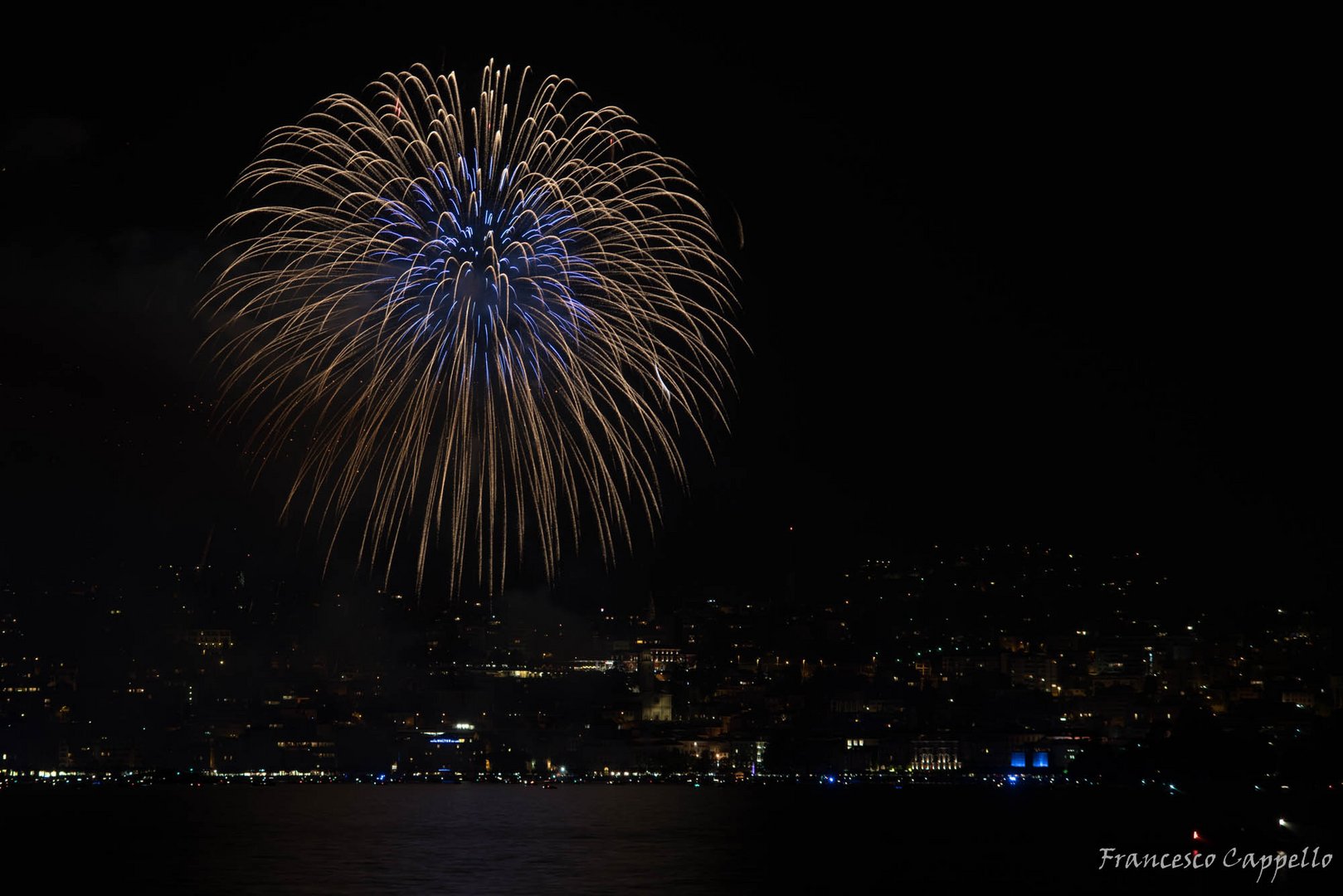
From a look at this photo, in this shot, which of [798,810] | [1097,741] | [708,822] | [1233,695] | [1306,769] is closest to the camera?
[1306,769]

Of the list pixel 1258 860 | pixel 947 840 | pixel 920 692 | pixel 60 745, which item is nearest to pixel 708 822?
pixel 947 840

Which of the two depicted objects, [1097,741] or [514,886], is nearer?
[514,886]

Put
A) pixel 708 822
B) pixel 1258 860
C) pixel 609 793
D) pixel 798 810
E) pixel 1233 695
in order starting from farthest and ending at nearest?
1. pixel 1233 695
2. pixel 609 793
3. pixel 798 810
4. pixel 708 822
5. pixel 1258 860

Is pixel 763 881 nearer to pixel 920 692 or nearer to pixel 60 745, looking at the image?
pixel 60 745

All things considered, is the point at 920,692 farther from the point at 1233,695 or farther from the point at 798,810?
the point at 798,810

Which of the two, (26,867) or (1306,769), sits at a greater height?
(1306,769)

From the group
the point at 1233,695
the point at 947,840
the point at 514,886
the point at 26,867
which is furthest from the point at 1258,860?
the point at 1233,695

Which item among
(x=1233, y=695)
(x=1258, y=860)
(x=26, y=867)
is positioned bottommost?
(x=26, y=867)
